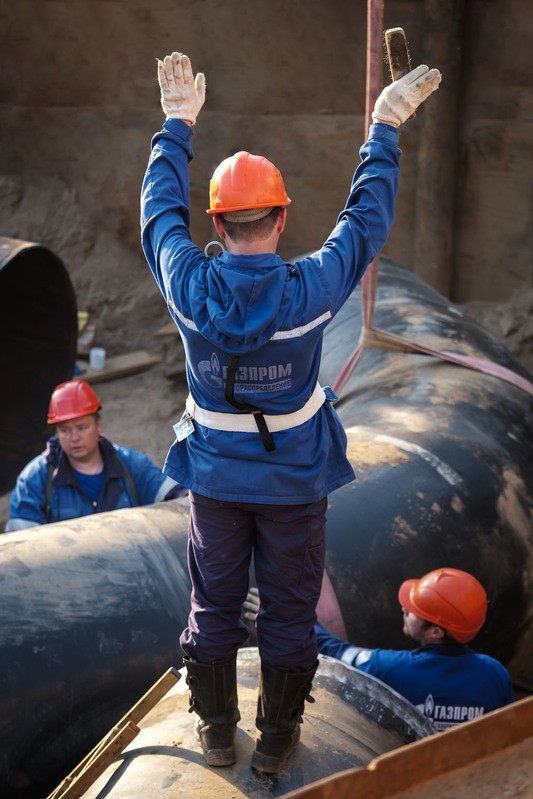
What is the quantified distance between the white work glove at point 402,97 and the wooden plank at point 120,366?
663 cm

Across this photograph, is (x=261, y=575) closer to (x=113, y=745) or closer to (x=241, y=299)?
(x=113, y=745)

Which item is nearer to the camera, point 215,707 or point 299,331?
point 299,331

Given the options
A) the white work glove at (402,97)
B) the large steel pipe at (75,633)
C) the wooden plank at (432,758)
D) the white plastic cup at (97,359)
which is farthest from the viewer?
the white plastic cup at (97,359)

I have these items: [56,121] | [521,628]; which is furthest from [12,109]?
[521,628]

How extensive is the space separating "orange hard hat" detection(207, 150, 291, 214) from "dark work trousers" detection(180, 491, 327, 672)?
0.66m

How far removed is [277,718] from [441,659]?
1019 millimetres

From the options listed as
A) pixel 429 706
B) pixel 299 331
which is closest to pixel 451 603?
pixel 429 706

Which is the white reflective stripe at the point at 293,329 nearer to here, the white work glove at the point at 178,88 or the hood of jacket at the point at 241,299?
the hood of jacket at the point at 241,299

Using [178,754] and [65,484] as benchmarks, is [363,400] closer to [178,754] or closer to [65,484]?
[65,484]

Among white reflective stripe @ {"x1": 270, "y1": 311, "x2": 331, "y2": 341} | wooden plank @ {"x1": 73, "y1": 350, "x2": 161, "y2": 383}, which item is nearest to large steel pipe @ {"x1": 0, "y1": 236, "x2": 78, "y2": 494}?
wooden plank @ {"x1": 73, "y1": 350, "x2": 161, "y2": 383}

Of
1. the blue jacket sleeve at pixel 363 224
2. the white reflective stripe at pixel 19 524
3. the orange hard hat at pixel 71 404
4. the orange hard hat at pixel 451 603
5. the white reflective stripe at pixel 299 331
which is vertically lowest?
the white reflective stripe at pixel 19 524

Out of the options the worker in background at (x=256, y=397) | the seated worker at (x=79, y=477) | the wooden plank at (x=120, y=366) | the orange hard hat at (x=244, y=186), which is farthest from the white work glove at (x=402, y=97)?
the wooden plank at (x=120, y=366)

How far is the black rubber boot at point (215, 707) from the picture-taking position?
2.37 meters

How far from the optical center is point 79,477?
4551mm
